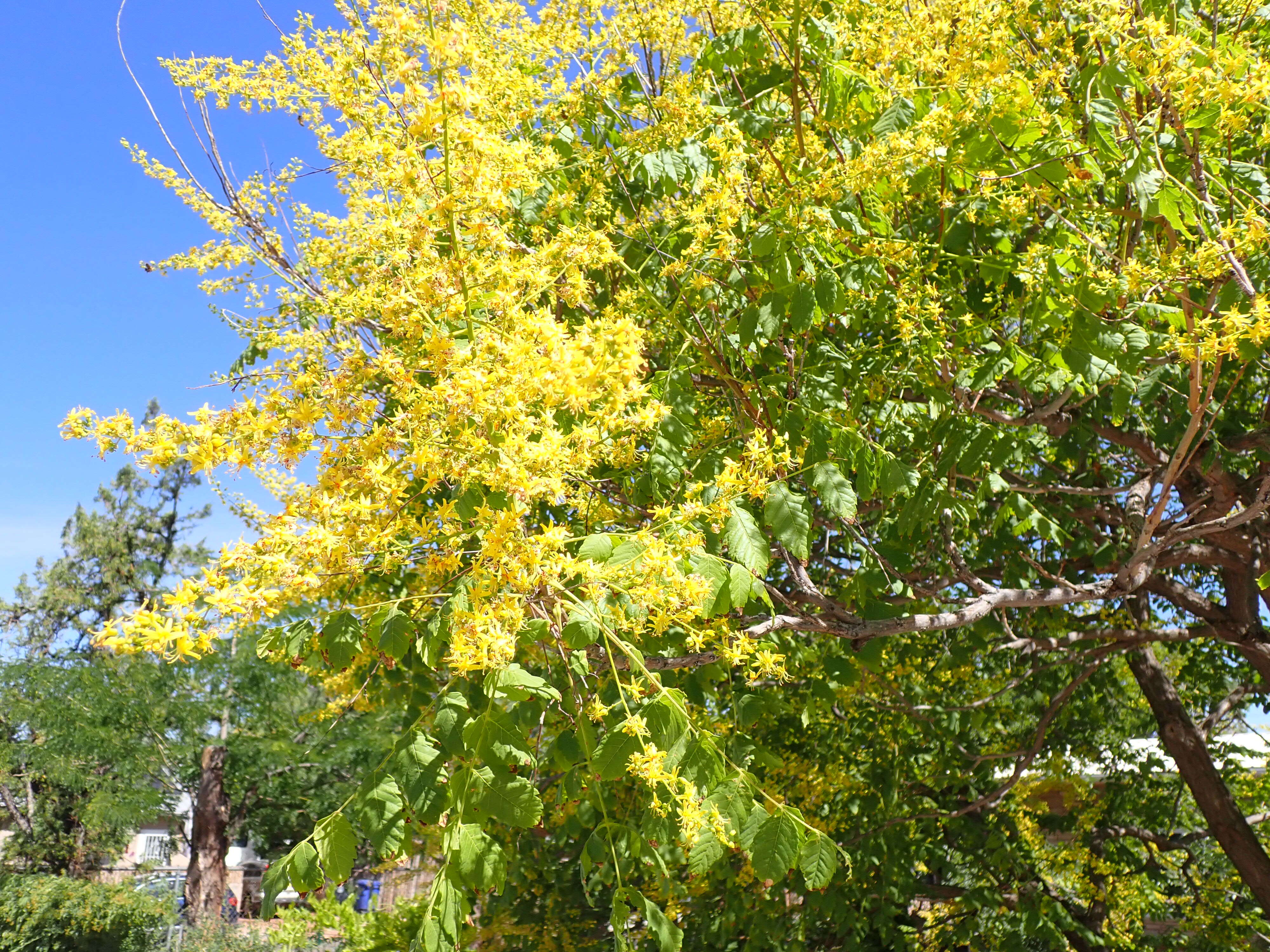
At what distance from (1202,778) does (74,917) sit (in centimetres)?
1174

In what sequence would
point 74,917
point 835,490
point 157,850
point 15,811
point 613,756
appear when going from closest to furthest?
point 613,756, point 835,490, point 74,917, point 15,811, point 157,850

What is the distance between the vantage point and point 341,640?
200 cm

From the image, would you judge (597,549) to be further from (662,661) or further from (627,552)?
(662,661)

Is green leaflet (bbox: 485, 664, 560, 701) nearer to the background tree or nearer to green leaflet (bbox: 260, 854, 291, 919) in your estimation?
green leaflet (bbox: 260, 854, 291, 919)

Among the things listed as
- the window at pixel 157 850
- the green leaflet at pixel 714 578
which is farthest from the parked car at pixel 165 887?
the green leaflet at pixel 714 578

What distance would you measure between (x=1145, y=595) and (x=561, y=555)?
13.5 feet

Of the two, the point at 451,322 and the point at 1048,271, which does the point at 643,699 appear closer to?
the point at 451,322

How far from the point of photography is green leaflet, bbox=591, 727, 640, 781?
180 centimetres

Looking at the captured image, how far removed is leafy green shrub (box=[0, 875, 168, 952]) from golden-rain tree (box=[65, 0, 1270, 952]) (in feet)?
27.6

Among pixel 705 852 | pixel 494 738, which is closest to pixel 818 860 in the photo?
pixel 705 852

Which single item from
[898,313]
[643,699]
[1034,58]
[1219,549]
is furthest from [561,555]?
[1219,549]

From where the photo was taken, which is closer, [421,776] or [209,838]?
[421,776]

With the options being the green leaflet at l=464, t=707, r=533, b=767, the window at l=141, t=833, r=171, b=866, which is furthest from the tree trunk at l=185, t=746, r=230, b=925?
the green leaflet at l=464, t=707, r=533, b=767

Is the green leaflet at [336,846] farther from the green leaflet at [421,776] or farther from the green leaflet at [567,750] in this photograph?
the green leaflet at [567,750]
